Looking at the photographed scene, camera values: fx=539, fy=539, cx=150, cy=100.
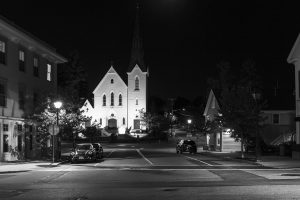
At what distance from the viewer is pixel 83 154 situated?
3900 cm

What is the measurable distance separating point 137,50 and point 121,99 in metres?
12.2

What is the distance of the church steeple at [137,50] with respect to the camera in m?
117

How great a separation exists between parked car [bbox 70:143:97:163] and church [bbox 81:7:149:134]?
230 feet

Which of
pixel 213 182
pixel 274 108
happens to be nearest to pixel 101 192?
pixel 213 182

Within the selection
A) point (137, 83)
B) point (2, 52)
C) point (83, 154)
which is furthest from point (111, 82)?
point (2, 52)

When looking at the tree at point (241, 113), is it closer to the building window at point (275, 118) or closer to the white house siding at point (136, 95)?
the building window at point (275, 118)

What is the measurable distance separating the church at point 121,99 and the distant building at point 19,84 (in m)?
65.8

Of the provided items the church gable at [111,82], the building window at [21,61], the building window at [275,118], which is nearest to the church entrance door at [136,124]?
the church gable at [111,82]

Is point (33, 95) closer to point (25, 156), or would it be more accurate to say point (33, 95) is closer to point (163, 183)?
point (25, 156)

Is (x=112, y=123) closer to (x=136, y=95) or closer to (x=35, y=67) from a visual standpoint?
(x=136, y=95)

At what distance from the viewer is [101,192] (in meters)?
18.1

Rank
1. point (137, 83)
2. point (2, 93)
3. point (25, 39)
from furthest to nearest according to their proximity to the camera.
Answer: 1. point (137, 83)
2. point (25, 39)
3. point (2, 93)

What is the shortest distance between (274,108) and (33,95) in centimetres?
3365

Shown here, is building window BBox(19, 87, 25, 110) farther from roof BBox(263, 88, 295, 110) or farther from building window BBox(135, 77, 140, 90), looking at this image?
building window BBox(135, 77, 140, 90)
